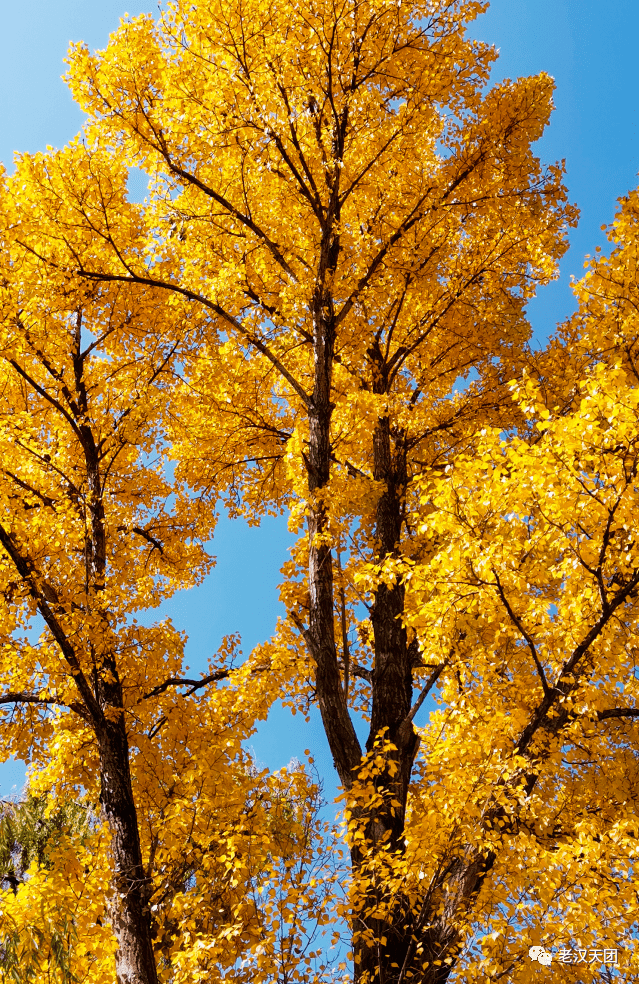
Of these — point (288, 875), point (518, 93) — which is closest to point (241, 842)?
point (288, 875)

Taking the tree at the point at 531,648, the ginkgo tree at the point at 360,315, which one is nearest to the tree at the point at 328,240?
the ginkgo tree at the point at 360,315

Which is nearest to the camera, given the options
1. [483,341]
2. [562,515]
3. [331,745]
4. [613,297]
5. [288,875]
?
[562,515]

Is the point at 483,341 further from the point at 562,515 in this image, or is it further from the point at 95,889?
the point at 95,889

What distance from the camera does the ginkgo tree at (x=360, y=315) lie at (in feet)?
17.9

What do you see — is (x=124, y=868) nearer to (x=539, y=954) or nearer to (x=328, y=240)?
(x=539, y=954)

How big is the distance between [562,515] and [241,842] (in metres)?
3.22

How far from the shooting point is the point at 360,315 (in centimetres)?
935

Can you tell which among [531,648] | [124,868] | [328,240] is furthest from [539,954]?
[328,240]

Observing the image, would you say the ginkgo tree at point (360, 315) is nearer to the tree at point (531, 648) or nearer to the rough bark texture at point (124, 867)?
the tree at point (531, 648)

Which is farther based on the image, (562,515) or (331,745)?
(331,745)

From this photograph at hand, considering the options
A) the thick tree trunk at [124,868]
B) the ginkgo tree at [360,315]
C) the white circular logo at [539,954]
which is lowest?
the white circular logo at [539,954]

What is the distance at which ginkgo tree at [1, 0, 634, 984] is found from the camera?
5441 mm

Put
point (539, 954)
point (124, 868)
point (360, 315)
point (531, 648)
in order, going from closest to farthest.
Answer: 1. point (539, 954)
2. point (531, 648)
3. point (124, 868)
4. point (360, 315)

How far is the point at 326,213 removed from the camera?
8.14 m
